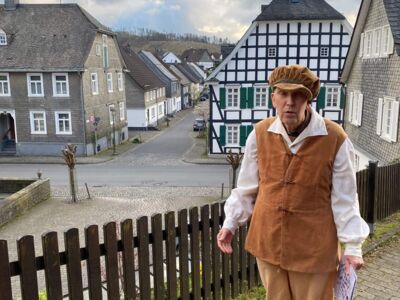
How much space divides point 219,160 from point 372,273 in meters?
20.7

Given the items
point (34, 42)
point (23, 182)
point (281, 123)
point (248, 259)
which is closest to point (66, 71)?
point (34, 42)

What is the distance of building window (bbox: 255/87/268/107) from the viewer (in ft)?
85.1

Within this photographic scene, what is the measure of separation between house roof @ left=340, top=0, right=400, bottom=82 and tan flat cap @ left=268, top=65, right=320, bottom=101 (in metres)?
12.2

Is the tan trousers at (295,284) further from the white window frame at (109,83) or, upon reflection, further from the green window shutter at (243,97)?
the white window frame at (109,83)

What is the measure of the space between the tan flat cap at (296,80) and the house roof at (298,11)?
23.2m

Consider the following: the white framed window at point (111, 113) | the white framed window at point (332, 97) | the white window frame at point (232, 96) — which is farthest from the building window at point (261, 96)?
the white framed window at point (111, 113)

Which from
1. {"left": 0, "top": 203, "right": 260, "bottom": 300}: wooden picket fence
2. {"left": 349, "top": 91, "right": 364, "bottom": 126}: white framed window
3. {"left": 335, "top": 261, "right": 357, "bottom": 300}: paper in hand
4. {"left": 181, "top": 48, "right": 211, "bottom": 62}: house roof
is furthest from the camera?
{"left": 181, "top": 48, "right": 211, "bottom": 62}: house roof

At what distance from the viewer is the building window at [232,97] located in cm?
2605

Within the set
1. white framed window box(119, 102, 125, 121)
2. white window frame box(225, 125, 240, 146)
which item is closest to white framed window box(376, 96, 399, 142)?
white window frame box(225, 125, 240, 146)

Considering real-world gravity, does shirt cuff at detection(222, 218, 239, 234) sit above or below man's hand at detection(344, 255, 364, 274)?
above

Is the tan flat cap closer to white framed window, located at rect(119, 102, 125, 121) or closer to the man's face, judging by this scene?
the man's face

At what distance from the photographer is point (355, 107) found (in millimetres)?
18250

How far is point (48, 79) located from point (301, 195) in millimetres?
26556

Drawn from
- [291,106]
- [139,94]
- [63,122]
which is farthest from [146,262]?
[139,94]
